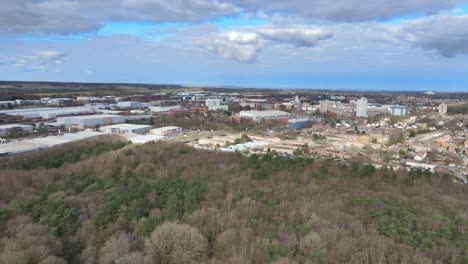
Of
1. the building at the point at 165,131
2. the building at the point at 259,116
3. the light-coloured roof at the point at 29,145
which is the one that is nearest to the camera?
the light-coloured roof at the point at 29,145

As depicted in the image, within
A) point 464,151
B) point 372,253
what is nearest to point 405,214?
point 372,253

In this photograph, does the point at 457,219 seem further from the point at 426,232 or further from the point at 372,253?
the point at 372,253

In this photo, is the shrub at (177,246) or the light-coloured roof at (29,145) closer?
the shrub at (177,246)

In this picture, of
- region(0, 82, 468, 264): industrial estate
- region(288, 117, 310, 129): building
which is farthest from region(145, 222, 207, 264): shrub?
region(288, 117, 310, 129): building

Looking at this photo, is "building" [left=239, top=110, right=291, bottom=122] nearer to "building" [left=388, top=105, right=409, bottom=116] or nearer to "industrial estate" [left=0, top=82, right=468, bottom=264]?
"building" [left=388, top=105, right=409, bottom=116]

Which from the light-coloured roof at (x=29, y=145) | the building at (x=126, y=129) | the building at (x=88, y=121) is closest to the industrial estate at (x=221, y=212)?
the light-coloured roof at (x=29, y=145)

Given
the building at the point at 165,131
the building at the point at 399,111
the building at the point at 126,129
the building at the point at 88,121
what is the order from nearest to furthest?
1. the building at the point at 165,131
2. the building at the point at 126,129
3. the building at the point at 88,121
4. the building at the point at 399,111

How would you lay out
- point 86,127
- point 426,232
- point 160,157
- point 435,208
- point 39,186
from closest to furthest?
1. point 426,232
2. point 435,208
3. point 39,186
4. point 160,157
5. point 86,127

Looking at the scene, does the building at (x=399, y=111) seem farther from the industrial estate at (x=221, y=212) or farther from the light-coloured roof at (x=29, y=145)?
the light-coloured roof at (x=29, y=145)
